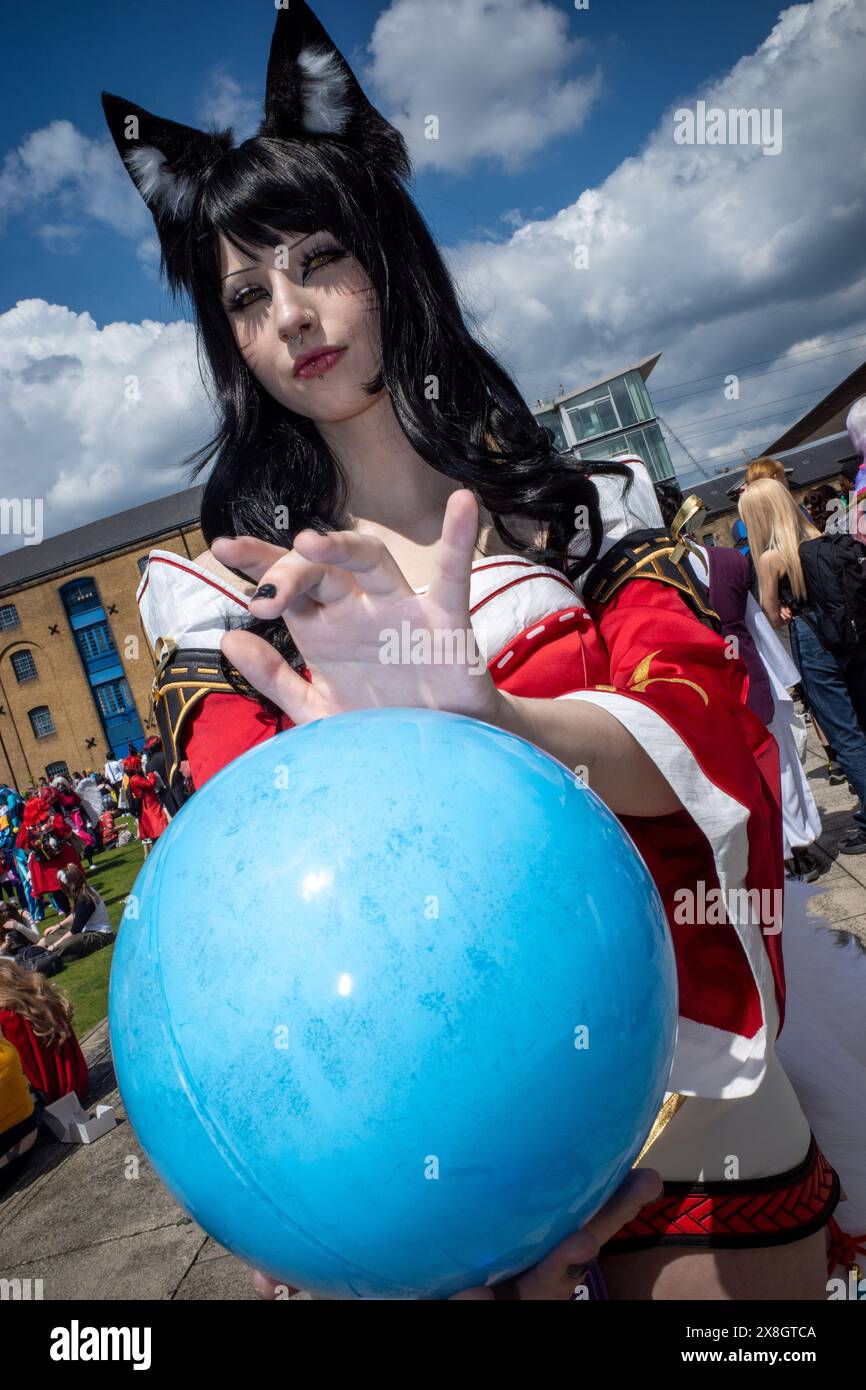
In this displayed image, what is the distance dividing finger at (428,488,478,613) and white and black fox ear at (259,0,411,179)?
3.40 feet

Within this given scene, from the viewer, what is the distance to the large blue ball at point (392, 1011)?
909 mm

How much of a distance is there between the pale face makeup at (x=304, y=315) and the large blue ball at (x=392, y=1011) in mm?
908

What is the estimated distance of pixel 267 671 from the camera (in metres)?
1.38

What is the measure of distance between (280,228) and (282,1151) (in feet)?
4.97

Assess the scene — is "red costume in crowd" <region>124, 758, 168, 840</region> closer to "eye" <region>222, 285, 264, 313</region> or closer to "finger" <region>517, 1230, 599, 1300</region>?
"eye" <region>222, 285, 264, 313</region>

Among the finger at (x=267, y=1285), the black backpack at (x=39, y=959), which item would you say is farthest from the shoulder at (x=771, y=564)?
the black backpack at (x=39, y=959)

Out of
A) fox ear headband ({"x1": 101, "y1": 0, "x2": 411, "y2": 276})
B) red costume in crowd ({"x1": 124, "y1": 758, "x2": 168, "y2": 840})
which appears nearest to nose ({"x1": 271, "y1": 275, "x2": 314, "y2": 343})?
fox ear headband ({"x1": 101, "y1": 0, "x2": 411, "y2": 276})

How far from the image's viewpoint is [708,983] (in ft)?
4.77

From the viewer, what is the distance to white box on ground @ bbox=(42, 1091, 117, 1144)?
5.42 meters

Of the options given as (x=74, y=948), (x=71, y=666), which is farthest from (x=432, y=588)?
(x=71, y=666)

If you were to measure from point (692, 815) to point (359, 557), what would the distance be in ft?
2.17

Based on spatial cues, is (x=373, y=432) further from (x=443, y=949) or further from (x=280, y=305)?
(x=443, y=949)

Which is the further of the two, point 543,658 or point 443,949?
point 543,658
